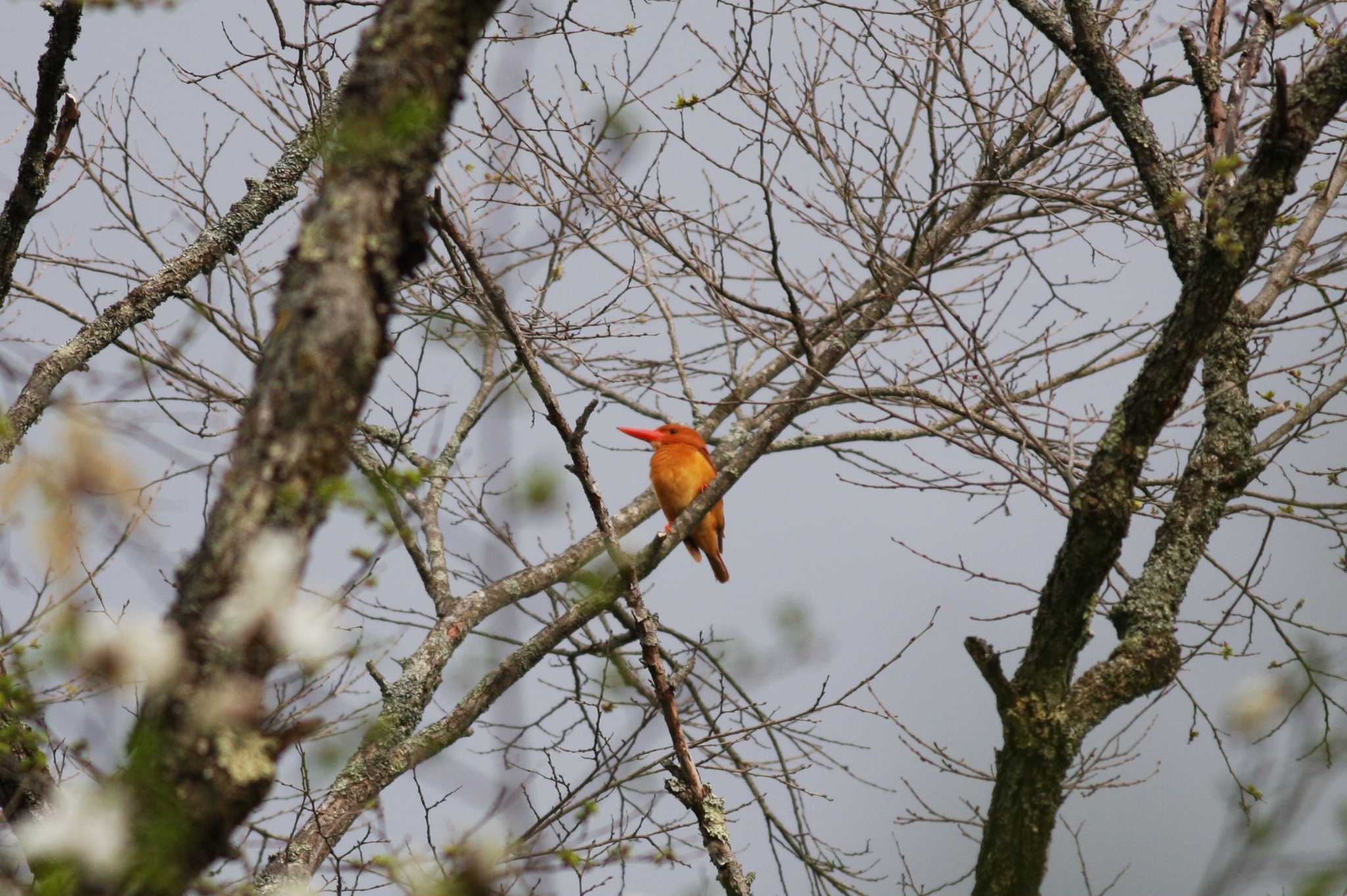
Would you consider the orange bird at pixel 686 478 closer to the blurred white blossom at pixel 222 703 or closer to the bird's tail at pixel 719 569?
the bird's tail at pixel 719 569

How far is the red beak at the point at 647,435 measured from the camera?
6.41 meters

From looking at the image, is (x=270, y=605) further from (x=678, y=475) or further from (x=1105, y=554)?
(x=678, y=475)

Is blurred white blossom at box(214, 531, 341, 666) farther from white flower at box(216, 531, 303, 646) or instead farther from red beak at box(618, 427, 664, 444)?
red beak at box(618, 427, 664, 444)

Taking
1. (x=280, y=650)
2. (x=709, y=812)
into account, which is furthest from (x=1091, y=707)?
(x=280, y=650)

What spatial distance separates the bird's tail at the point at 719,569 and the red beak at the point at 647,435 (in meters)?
0.83

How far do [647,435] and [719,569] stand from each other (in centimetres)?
97

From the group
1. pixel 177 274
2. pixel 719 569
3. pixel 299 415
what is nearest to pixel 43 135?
pixel 177 274

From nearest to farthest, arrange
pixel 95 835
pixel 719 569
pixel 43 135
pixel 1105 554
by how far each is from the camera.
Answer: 1. pixel 95 835
2. pixel 1105 554
3. pixel 43 135
4. pixel 719 569

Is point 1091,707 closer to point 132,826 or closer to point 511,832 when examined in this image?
point 511,832

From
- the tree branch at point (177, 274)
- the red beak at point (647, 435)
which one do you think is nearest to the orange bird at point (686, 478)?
the red beak at point (647, 435)

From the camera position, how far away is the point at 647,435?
21.3ft

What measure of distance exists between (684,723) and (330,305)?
4246 mm

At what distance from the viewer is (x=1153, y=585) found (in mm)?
2912

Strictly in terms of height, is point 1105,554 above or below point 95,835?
above
